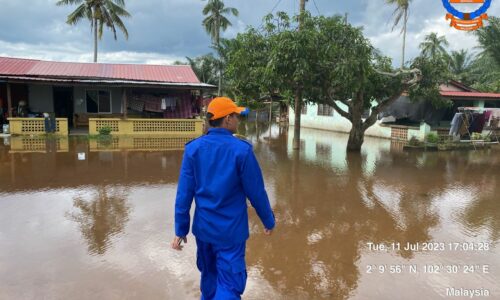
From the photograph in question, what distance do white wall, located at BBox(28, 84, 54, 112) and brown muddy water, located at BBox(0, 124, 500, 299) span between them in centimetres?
935

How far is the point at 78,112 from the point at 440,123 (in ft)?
61.9

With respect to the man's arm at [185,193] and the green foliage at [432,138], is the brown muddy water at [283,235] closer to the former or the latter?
the man's arm at [185,193]

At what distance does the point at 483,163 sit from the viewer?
37.9 feet

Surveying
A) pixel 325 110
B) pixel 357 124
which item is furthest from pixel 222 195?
pixel 325 110

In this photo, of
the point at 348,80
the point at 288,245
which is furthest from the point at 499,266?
the point at 348,80

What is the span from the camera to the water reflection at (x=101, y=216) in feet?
14.9

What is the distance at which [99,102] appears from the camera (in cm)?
1858

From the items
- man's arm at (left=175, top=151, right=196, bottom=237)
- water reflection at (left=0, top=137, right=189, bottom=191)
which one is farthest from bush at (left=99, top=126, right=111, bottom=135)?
man's arm at (left=175, top=151, right=196, bottom=237)

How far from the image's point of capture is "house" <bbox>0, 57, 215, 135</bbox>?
688 inches

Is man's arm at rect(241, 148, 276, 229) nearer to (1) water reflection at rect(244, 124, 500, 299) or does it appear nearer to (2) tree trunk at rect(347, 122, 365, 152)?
(1) water reflection at rect(244, 124, 500, 299)

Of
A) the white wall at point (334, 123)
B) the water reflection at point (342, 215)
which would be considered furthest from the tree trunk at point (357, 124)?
the white wall at point (334, 123)

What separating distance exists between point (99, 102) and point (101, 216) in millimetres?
14590

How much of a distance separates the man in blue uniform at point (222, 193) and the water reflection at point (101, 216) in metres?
2.23

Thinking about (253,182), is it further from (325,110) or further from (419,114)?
(325,110)
